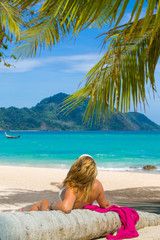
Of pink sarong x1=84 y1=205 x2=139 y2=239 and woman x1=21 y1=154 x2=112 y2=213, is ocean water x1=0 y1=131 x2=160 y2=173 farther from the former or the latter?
woman x1=21 y1=154 x2=112 y2=213

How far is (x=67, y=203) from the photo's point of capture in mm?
3426

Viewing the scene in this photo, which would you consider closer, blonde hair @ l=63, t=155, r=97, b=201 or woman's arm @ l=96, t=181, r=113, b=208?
blonde hair @ l=63, t=155, r=97, b=201

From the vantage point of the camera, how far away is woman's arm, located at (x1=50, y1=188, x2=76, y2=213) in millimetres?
3389

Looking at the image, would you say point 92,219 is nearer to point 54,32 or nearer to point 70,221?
point 70,221

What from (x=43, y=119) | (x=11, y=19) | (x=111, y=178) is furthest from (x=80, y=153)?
(x=43, y=119)

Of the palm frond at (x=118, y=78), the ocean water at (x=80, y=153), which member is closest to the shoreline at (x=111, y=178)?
the palm frond at (x=118, y=78)

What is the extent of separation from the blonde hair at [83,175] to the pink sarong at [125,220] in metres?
0.30

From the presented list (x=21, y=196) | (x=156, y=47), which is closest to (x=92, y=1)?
(x=156, y=47)

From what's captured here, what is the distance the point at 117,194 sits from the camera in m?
9.20

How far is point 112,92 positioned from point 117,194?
4633 mm

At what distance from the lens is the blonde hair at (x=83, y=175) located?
3453 mm

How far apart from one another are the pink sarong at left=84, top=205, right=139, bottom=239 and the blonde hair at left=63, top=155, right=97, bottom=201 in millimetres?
299

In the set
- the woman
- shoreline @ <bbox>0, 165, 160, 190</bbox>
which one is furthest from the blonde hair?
shoreline @ <bbox>0, 165, 160, 190</bbox>

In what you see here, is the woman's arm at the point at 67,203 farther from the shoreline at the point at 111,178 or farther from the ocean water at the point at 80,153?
the ocean water at the point at 80,153
